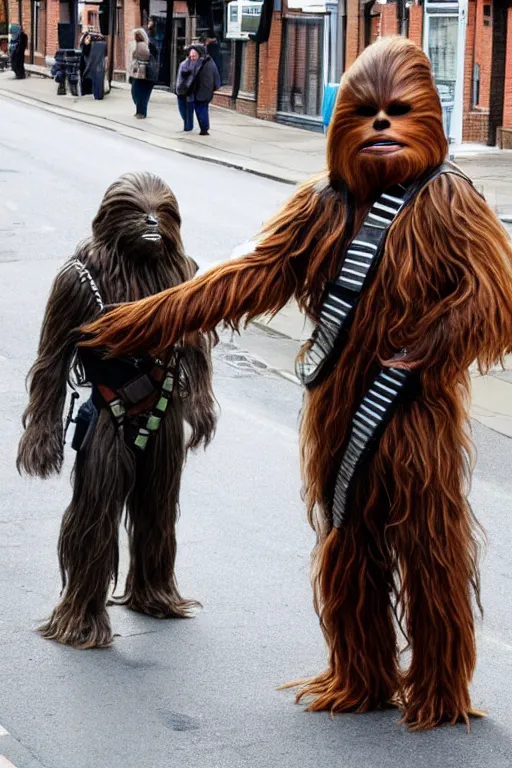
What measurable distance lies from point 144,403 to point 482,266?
5.06 feet

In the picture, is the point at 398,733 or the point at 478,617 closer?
the point at 398,733

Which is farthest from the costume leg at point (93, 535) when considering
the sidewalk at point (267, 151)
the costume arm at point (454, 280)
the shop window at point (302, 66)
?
the shop window at point (302, 66)

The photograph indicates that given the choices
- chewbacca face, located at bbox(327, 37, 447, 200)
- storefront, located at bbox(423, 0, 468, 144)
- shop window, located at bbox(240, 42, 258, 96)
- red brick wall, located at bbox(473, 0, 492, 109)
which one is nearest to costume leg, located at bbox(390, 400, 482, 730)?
chewbacca face, located at bbox(327, 37, 447, 200)

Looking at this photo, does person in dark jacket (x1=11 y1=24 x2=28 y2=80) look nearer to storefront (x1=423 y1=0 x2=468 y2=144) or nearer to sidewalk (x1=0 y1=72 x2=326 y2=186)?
sidewalk (x1=0 y1=72 x2=326 y2=186)

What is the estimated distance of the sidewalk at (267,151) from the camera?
1054 cm

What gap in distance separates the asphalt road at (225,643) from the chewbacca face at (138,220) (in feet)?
4.91

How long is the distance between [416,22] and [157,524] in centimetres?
2423

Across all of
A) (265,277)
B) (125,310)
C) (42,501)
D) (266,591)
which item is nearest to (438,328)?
(265,277)

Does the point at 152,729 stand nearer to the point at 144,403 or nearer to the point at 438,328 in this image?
the point at 144,403

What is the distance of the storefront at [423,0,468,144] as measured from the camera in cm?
2295

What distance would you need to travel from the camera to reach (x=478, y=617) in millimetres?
5395

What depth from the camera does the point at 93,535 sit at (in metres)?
5.24

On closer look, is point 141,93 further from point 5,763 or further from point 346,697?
point 5,763

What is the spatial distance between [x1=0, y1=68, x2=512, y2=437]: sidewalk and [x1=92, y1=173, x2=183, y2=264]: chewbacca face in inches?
176
